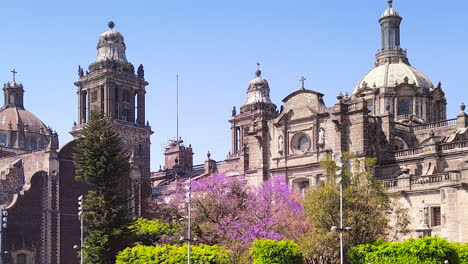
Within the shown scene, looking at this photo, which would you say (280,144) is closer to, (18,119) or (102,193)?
(102,193)

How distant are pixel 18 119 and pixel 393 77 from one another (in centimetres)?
4854

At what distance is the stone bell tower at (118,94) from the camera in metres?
89.5

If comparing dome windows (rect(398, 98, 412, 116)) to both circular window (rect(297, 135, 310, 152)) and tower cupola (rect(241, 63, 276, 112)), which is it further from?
tower cupola (rect(241, 63, 276, 112))

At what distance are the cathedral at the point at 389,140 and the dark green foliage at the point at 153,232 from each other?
1305 centimetres

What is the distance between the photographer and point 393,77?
7712 centimetres

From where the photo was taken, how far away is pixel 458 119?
2623 inches

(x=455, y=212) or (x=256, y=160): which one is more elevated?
(x=256, y=160)

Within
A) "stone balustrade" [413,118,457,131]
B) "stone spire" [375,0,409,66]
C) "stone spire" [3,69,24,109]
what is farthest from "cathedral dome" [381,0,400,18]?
"stone spire" [3,69,24,109]

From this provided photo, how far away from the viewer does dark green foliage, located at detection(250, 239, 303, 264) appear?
4338cm

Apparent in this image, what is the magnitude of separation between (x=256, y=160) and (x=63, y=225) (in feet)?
59.7

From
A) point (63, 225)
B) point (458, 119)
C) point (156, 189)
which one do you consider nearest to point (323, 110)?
point (458, 119)

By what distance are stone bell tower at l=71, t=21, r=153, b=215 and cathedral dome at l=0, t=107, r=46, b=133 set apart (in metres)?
10.5

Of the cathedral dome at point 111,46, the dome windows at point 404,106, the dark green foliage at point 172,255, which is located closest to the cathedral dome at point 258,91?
the cathedral dome at point 111,46

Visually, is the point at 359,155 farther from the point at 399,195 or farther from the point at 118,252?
the point at 118,252
